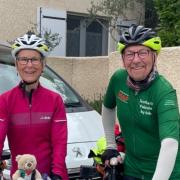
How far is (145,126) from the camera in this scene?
3027mm

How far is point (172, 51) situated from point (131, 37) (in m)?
4.02

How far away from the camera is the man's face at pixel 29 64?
3.45 metres

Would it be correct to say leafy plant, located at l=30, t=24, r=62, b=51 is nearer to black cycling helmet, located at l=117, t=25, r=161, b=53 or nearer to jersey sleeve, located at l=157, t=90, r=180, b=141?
black cycling helmet, located at l=117, t=25, r=161, b=53

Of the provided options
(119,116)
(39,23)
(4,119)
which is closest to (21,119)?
(4,119)

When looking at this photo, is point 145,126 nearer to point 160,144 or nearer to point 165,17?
point 160,144

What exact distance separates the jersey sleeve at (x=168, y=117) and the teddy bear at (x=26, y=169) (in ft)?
2.59

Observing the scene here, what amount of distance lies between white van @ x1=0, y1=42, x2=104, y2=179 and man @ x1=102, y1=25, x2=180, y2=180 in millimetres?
1426

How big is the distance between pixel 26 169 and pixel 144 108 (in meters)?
0.78

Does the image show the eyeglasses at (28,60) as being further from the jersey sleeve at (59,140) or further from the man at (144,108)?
the man at (144,108)

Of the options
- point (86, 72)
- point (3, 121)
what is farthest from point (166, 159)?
point (86, 72)

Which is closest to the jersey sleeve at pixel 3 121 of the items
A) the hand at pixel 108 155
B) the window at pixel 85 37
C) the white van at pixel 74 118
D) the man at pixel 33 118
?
the man at pixel 33 118

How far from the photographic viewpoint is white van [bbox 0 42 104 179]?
466 centimetres

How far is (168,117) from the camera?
2855 millimetres

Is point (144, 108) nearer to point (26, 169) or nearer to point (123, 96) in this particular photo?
point (123, 96)
